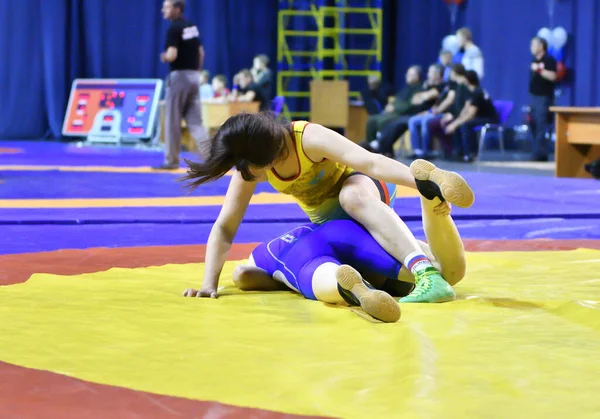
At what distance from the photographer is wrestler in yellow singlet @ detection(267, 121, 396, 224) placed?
2.70m

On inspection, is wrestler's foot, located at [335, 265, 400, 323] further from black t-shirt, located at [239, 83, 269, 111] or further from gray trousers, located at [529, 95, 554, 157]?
black t-shirt, located at [239, 83, 269, 111]

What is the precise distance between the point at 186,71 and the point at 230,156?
5376 millimetres

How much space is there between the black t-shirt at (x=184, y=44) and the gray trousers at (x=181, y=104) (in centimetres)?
6

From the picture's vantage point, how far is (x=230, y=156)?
255 cm

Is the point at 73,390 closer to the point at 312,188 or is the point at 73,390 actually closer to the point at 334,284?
the point at 334,284

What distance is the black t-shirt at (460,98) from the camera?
366 inches

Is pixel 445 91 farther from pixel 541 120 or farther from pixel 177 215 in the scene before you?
pixel 177 215

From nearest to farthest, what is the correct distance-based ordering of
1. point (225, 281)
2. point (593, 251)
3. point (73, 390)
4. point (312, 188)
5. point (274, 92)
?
point (73, 390) → point (312, 188) → point (225, 281) → point (593, 251) → point (274, 92)

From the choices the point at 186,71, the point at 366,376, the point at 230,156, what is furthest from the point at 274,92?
the point at 366,376

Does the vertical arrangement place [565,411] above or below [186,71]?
below

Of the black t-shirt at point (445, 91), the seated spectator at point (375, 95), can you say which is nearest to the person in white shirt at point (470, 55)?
the black t-shirt at point (445, 91)

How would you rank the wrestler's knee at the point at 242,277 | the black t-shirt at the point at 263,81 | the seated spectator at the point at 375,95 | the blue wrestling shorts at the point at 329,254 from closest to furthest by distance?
the blue wrestling shorts at the point at 329,254
the wrestler's knee at the point at 242,277
the seated spectator at the point at 375,95
the black t-shirt at the point at 263,81

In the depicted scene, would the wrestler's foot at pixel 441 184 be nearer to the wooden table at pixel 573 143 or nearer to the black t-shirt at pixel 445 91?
the wooden table at pixel 573 143

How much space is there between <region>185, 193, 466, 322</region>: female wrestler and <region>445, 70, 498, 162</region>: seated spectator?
665 cm
